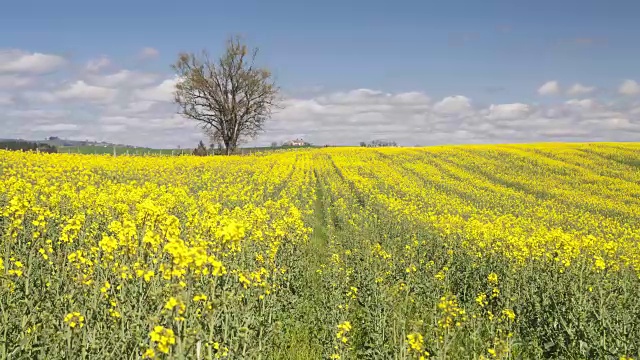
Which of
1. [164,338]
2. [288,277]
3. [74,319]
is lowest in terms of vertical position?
[288,277]

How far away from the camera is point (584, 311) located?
792 centimetres

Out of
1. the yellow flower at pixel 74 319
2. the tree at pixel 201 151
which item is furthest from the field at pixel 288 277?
the tree at pixel 201 151

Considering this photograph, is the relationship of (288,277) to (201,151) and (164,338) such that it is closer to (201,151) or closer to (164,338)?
(164,338)

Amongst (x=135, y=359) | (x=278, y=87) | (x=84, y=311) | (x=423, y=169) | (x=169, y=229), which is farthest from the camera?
(x=278, y=87)

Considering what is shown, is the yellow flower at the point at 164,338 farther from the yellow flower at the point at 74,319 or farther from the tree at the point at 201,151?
the tree at the point at 201,151

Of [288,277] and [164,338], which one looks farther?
[288,277]

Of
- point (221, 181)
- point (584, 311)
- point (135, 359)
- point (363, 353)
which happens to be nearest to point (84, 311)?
point (135, 359)

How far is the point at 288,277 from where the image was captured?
10211 mm

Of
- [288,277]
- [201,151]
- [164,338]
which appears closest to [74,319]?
[164,338]

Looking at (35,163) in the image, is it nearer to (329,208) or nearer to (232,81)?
(329,208)

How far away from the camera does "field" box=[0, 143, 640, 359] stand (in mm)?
5344

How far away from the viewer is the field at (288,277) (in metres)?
5.34

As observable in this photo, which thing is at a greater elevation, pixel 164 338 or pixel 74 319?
pixel 164 338

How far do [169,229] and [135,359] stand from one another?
164cm
